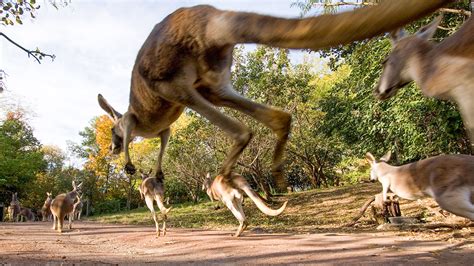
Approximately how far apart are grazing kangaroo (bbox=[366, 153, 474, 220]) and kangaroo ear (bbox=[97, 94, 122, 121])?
7608 mm

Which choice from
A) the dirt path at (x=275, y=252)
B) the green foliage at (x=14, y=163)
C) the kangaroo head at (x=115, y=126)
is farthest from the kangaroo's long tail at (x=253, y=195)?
the green foliage at (x=14, y=163)

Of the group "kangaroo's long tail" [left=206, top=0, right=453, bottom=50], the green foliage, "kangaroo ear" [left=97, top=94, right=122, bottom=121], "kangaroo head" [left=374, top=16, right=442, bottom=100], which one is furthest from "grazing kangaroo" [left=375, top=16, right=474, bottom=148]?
the green foliage

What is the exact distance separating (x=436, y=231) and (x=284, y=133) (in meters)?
11.7

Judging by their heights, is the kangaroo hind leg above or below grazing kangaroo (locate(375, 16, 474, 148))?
below

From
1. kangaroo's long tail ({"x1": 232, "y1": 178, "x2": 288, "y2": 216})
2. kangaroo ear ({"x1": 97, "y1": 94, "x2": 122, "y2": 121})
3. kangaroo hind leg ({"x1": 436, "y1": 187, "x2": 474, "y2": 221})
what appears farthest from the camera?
kangaroo's long tail ({"x1": 232, "y1": 178, "x2": 288, "y2": 216})

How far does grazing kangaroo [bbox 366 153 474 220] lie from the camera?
320 inches

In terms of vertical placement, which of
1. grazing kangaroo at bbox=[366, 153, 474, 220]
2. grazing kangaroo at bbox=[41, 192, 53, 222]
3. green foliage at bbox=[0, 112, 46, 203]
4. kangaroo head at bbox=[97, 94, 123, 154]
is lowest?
grazing kangaroo at bbox=[366, 153, 474, 220]

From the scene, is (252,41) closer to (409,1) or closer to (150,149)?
(409,1)

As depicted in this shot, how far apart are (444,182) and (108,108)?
27.1 ft

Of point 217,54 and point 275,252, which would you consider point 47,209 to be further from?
point 217,54

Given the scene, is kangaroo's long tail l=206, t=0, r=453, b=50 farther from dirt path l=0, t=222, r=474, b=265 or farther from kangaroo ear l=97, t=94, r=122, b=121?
dirt path l=0, t=222, r=474, b=265

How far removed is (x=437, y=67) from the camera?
2592mm

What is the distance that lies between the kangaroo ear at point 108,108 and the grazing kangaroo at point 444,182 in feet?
25.0

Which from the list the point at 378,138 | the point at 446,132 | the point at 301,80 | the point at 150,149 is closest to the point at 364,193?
the point at 378,138
